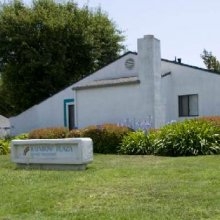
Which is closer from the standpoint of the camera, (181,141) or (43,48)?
(181,141)

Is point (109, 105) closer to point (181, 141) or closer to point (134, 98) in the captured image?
point (134, 98)

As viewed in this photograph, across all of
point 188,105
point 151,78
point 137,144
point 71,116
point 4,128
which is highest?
point 151,78

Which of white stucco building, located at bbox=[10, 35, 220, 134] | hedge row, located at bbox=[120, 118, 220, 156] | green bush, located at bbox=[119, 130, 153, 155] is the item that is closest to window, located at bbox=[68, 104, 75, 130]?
white stucco building, located at bbox=[10, 35, 220, 134]

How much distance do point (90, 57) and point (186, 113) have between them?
45.1 ft

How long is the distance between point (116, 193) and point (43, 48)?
84.5 feet

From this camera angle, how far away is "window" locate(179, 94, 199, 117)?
23.3 metres

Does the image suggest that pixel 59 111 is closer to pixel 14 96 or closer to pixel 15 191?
pixel 14 96

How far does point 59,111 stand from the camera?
2772cm

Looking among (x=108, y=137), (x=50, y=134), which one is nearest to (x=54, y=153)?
(x=108, y=137)

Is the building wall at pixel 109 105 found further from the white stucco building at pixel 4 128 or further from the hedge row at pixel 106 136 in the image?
the white stucco building at pixel 4 128

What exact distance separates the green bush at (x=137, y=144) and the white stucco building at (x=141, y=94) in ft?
11.5

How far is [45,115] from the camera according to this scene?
2844 cm

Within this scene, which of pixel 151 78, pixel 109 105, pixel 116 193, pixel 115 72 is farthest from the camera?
pixel 115 72

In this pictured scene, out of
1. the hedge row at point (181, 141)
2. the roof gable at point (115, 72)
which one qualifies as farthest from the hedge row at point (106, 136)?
the roof gable at point (115, 72)
